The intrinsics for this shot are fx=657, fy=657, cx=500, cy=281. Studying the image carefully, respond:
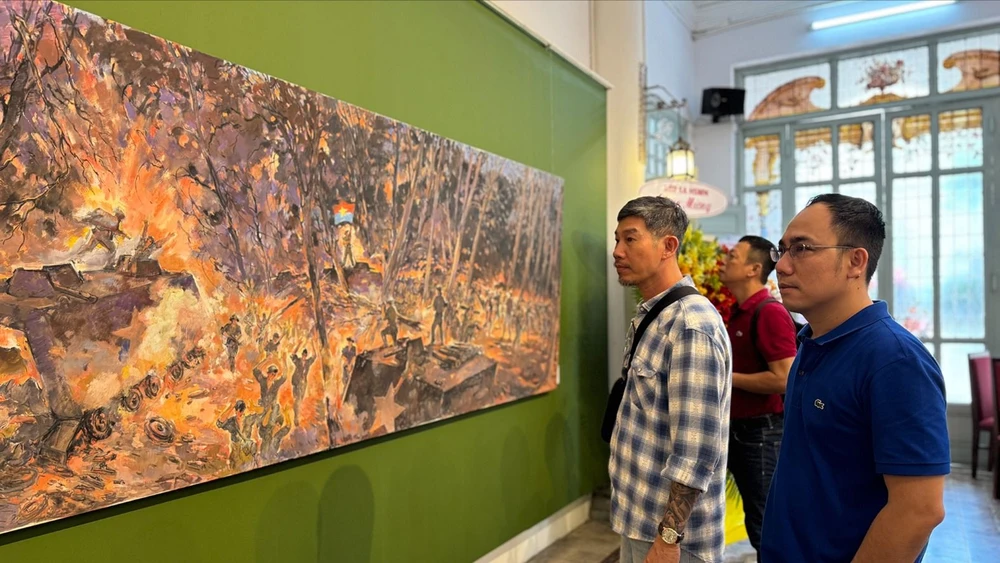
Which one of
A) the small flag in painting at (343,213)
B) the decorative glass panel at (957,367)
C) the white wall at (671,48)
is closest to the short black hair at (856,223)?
the small flag in painting at (343,213)

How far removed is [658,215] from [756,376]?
4.04ft

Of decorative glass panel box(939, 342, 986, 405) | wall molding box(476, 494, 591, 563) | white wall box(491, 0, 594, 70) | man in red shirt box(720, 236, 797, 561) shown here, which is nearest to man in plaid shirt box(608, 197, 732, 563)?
man in red shirt box(720, 236, 797, 561)

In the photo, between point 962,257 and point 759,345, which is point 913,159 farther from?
point 759,345

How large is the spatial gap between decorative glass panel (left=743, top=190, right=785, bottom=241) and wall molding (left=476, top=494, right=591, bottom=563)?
420cm

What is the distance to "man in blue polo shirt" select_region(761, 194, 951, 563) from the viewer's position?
3.79 ft

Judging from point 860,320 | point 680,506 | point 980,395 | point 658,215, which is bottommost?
point 980,395

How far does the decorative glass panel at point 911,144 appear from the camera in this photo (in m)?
6.51

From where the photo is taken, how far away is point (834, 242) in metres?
1.35

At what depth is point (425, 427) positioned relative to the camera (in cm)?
279

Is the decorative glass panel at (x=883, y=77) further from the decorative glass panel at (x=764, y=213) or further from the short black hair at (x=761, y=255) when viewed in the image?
the short black hair at (x=761, y=255)

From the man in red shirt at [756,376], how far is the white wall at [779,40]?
4486mm

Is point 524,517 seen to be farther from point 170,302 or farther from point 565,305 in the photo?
point 170,302

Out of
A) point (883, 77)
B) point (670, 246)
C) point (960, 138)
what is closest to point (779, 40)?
point (883, 77)

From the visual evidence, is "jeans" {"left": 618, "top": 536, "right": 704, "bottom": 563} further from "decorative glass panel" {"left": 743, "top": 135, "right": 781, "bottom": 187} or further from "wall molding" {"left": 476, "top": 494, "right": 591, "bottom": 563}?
"decorative glass panel" {"left": 743, "top": 135, "right": 781, "bottom": 187}
